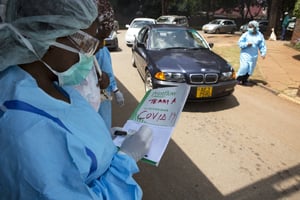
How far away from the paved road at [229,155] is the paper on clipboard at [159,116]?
4.44 feet

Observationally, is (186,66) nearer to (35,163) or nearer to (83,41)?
(83,41)

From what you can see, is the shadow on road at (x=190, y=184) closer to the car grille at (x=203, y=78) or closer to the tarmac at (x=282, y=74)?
the car grille at (x=203, y=78)

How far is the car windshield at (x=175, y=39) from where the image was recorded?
6332 mm

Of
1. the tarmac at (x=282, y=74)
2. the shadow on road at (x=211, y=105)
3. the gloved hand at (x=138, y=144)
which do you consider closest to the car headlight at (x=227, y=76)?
the shadow on road at (x=211, y=105)

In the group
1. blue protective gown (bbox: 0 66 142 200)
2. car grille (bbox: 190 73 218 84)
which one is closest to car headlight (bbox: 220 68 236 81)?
car grille (bbox: 190 73 218 84)

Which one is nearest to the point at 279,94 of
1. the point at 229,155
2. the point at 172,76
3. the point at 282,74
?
the point at 282,74

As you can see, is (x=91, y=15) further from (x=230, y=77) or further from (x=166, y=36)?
(x=166, y=36)

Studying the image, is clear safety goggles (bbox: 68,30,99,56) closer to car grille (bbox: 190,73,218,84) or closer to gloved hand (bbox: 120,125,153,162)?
gloved hand (bbox: 120,125,153,162)

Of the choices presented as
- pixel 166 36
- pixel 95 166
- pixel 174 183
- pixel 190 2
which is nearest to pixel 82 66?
pixel 95 166

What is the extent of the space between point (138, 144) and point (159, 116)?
342mm

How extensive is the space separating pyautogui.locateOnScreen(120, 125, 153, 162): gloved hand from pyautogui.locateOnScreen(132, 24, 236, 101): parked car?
358 cm

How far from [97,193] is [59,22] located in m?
0.68

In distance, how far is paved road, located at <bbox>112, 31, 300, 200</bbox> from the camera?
9.88 feet

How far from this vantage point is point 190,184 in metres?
3.07
